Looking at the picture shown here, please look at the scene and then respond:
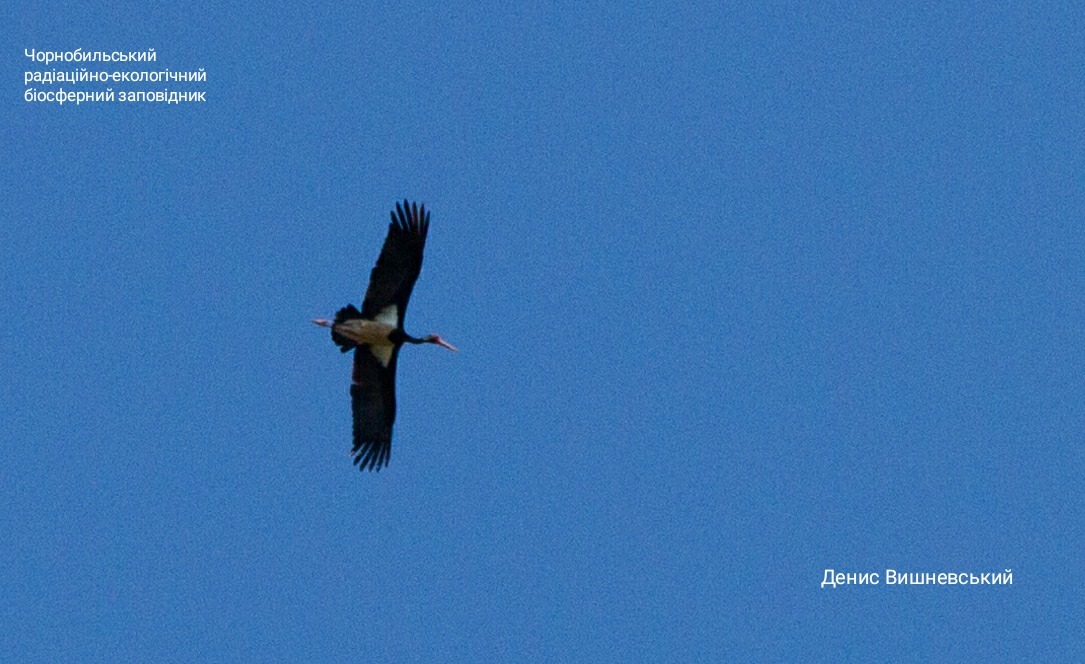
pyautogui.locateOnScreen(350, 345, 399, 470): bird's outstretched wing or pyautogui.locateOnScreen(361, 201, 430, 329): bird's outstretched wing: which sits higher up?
pyautogui.locateOnScreen(361, 201, 430, 329): bird's outstretched wing

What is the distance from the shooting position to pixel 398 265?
3272cm

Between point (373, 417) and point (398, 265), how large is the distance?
252 cm

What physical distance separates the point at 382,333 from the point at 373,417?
1.45 m

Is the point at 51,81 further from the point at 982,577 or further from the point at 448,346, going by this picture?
the point at 982,577

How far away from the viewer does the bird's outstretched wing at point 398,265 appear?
1283 inches

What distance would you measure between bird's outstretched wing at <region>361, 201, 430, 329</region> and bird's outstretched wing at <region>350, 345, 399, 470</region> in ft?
4.26

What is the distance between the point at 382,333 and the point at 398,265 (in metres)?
1.08

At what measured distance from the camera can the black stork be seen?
32625 millimetres

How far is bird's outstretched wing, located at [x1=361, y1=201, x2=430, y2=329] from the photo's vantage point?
32.6 m

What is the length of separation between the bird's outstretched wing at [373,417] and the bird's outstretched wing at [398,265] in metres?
1.30

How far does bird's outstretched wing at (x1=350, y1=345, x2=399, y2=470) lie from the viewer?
3388cm

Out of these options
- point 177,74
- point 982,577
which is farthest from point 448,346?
point 982,577

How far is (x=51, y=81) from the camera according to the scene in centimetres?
3444

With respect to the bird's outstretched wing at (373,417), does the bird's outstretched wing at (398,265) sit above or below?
above
